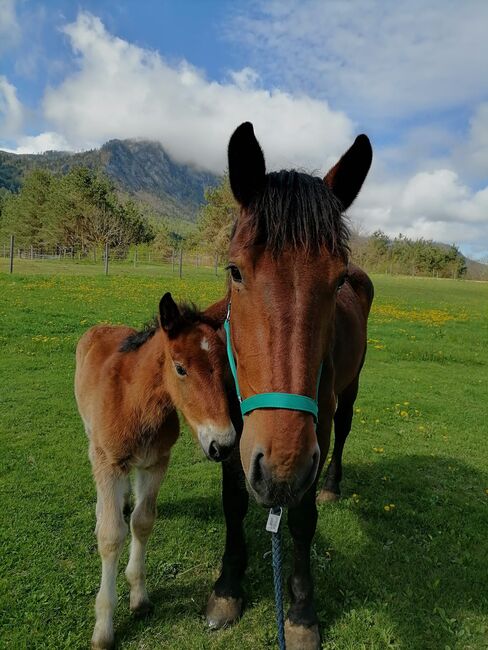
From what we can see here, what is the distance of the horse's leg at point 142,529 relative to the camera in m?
2.96

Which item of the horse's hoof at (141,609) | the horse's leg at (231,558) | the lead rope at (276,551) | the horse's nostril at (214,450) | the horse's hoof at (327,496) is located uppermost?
the horse's nostril at (214,450)

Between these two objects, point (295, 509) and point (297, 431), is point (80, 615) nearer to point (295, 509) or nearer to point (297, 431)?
point (295, 509)

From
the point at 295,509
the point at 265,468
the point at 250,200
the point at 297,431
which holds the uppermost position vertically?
the point at 250,200

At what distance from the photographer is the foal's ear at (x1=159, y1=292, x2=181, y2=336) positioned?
285cm

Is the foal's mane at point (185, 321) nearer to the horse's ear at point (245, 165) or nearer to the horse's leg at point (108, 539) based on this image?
the horse's leg at point (108, 539)

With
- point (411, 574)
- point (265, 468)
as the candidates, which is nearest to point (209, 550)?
point (411, 574)

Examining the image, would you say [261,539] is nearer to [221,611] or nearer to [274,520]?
[221,611]

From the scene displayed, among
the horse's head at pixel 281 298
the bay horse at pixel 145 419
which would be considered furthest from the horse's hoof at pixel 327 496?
the horse's head at pixel 281 298

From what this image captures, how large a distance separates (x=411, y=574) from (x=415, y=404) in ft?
16.0

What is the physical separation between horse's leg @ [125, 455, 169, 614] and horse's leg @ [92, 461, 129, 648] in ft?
0.57

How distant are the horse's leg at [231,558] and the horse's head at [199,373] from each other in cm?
31

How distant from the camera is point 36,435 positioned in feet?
18.0

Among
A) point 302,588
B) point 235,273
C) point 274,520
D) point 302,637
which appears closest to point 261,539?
point 302,588

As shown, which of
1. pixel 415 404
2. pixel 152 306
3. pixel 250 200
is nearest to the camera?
pixel 250 200
